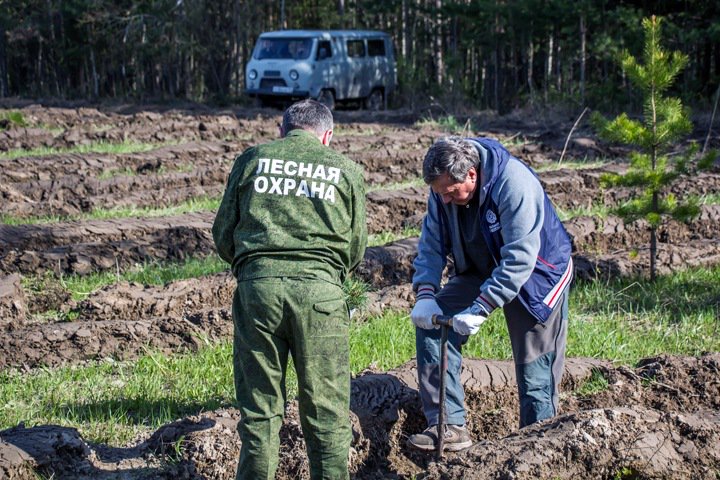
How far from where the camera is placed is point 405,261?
30.8ft

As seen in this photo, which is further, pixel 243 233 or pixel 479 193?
pixel 479 193

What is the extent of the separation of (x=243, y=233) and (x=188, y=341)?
3.06 meters

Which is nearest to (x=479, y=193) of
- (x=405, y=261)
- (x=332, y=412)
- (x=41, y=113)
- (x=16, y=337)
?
(x=332, y=412)

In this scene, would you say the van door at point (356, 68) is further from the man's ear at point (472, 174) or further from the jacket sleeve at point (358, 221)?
the jacket sleeve at point (358, 221)

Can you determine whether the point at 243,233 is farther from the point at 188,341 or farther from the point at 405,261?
the point at 405,261

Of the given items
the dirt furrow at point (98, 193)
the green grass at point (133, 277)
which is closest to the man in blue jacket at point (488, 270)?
the green grass at point (133, 277)

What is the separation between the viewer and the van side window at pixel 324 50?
2344cm

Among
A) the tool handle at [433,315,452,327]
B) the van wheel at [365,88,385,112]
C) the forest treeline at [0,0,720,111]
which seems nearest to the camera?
the tool handle at [433,315,452,327]

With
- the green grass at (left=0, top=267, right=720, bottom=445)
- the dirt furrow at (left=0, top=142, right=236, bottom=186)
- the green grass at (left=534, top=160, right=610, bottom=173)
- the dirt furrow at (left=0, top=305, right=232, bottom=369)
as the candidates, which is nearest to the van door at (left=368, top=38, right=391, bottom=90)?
the dirt furrow at (left=0, top=142, right=236, bottom=186)

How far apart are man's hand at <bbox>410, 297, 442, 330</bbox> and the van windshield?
18.8m

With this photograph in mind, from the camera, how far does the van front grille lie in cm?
2336

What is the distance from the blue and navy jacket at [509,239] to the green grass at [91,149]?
11205 mm

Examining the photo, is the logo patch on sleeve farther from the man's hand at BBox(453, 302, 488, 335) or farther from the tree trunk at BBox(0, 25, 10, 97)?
the tree trunk at BBox(0, 25, 10, 97)

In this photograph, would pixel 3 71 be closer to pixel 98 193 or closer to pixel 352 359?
pixel 98 193
